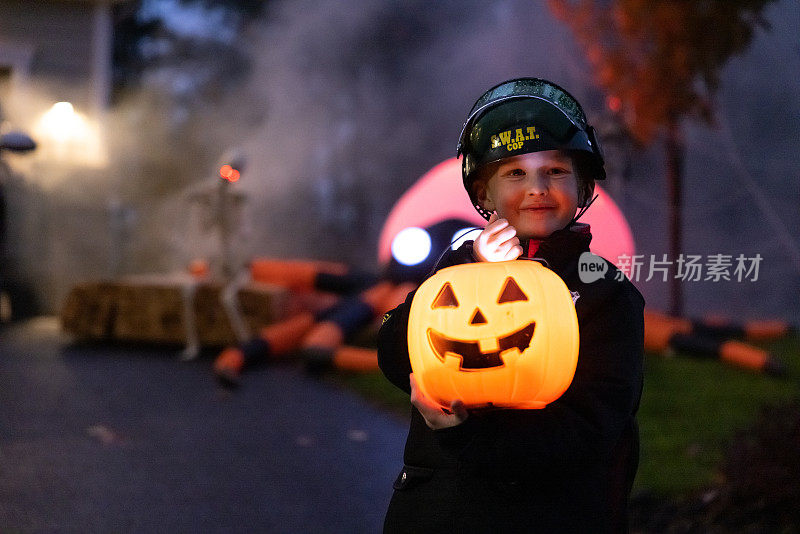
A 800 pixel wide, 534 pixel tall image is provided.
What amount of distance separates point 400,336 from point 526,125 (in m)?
0.53

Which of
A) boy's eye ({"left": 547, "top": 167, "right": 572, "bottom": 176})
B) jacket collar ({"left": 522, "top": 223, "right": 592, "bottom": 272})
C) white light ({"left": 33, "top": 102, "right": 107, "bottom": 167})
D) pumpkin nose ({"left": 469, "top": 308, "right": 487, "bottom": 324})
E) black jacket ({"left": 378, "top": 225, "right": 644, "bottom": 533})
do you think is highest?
white light ({"left": 33, "top": 102, "right": 107, "bottom": 167})

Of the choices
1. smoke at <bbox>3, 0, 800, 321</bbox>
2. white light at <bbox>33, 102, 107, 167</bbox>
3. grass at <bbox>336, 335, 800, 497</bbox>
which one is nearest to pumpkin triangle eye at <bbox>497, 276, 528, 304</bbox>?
grass at <bbox>336, 335, 800, 497</bbox>

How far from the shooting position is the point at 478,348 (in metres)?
1.38

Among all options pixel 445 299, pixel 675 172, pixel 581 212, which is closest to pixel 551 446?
pixel 445 299

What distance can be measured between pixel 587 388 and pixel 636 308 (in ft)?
0.70

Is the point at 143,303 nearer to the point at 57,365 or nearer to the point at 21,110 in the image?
the point at 57,365

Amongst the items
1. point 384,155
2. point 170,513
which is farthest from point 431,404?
point 384,155

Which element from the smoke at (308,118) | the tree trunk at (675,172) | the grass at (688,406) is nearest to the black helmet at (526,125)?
the grass at (688,406)

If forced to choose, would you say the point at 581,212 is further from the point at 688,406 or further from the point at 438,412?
the point at 688,406

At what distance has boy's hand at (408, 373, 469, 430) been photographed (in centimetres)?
135

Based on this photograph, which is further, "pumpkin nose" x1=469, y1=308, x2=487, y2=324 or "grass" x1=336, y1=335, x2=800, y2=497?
"grass" x1=336, y1=335, x2=800, y2=497

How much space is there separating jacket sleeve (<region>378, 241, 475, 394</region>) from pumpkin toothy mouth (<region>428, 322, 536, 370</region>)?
227 mm

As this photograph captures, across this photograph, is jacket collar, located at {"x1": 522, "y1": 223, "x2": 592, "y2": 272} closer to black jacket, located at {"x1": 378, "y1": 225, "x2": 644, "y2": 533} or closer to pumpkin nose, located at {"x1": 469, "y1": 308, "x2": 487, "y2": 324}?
black jacket, located at {"x1": 378, "y1": 225, "x2": 644, "y2": 533}

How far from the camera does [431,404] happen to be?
1420mm
